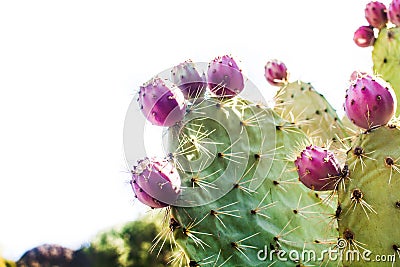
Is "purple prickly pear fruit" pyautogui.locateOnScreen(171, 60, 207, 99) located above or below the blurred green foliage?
above

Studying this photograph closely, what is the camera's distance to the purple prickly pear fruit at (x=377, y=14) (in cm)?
228

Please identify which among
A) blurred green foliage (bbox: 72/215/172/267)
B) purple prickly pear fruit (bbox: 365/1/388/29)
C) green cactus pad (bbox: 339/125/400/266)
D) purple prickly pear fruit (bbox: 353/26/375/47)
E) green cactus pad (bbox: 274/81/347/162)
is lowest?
blurred green foliage (bbox: 72/215/172/267)

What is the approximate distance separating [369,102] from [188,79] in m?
0.54

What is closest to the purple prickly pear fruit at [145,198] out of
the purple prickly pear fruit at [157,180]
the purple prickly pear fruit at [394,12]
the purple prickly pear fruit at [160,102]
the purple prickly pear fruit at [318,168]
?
the purple prickly pear fruit at [157,180]

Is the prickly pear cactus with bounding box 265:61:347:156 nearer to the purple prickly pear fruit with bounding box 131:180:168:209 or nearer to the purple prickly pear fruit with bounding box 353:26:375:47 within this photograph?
the purple prickly pear fruit with bounding box 353:26:375:47

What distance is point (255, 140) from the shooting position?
161 cm

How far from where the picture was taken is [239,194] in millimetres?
1446

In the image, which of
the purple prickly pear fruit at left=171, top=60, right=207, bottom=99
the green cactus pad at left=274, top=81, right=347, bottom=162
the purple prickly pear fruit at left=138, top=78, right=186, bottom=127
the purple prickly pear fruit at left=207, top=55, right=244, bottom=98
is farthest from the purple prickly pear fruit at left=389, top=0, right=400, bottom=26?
the purple prickly pear fruit at left=138, top=78, right=186, bottom=127

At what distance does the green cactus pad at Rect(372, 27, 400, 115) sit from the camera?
2.15 m

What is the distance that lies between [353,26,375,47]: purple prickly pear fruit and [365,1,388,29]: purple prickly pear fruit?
4cm

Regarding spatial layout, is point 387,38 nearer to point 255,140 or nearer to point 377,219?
point 255,140

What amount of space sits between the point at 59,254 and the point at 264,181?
9783mm

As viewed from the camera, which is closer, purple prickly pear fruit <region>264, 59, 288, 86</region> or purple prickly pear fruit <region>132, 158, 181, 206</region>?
purple prickly pear fruit <region>132, 158, 181, 206</region>

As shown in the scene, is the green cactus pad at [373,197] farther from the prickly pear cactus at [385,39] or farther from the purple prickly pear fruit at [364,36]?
the purple prickly pear fruit at [364,36]
